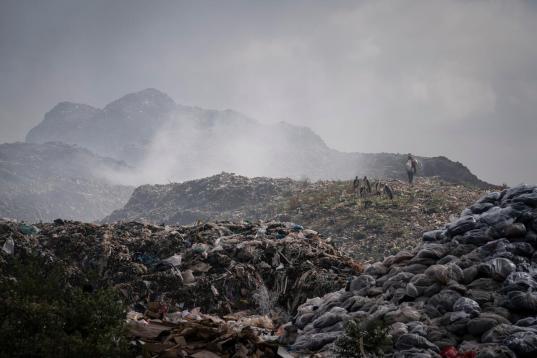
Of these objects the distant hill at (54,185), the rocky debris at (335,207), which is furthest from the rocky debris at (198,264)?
the distant hill at (54,185)

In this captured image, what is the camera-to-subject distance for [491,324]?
4477 millimetres

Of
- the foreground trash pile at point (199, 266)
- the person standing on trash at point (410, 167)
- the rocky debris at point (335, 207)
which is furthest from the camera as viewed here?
the person standing on trash at point (410, 167)

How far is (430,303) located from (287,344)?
1.73 metres

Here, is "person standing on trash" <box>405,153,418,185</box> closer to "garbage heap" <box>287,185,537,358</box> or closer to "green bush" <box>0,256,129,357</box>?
"garbage heap" <box>287,185,537,358</box>

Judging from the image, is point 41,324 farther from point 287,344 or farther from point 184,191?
point 184,191

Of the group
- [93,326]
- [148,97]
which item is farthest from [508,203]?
[148,97]

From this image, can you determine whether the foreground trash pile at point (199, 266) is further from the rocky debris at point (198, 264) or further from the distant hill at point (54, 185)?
the distant hill at point (54, 185)

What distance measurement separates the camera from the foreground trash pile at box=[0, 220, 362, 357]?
7.76 metres

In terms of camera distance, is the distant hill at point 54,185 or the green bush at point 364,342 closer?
the green bush at point 364,342

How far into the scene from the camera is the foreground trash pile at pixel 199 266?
776cm

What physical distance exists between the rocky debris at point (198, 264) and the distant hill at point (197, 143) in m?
28.1

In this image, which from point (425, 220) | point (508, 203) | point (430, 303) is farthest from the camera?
point (425, 220)

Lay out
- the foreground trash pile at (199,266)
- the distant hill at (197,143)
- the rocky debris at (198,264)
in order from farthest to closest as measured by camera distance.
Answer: the distant hill at (197,143), the rocky debris at (198,264), the foreground trash pile at (199,266)

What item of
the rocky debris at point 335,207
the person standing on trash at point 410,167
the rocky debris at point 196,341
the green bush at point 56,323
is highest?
the person standing on trash at point 410,167
